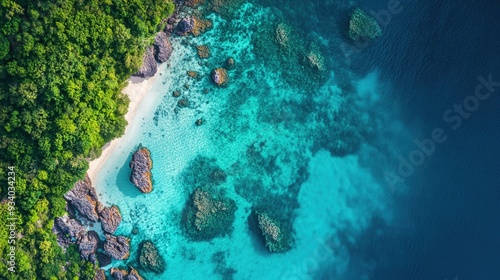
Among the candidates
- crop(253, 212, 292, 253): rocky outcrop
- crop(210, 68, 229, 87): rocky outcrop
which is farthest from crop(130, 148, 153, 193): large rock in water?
crop(253, 212, 292, 253): rocky outcrop

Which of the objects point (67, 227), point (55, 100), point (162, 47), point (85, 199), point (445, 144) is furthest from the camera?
point (445, 144)

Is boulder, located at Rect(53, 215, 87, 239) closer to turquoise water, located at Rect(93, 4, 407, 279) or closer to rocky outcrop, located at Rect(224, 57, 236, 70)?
turquoise water, located at Rect(93, 4, 407, 279)

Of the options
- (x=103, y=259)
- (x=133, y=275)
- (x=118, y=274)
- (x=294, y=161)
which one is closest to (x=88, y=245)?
(x=103, y=259)

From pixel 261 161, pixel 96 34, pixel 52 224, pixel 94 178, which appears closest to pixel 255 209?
pixel 261 161

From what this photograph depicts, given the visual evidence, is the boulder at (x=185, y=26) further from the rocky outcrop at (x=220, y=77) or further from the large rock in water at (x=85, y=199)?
the large rock in water at (x=85, y=199)

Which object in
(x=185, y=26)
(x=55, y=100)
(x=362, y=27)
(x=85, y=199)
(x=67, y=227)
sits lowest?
(x=67, y=227)

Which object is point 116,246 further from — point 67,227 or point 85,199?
point 85,199
